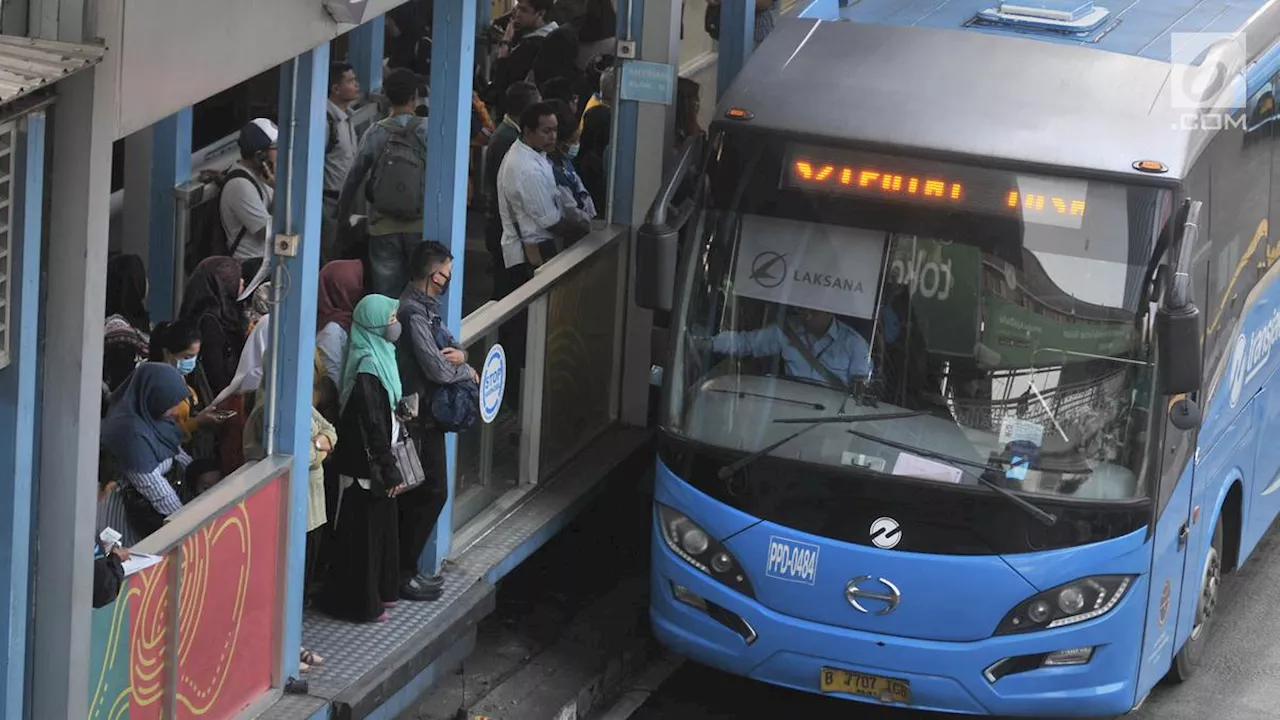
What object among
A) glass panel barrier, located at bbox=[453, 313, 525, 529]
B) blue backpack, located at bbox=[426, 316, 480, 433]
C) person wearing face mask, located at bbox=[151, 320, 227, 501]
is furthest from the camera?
glass panel barrier, located at bbox=[453, 313, 525, 529]

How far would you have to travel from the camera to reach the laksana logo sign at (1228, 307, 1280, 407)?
9812 millimetres

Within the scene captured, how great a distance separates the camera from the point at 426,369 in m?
8.53

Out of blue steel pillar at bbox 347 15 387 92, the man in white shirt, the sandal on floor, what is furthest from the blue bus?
blue steel pillar at bbox 347 15 387 92

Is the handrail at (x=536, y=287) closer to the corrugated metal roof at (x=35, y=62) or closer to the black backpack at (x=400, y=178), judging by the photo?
the black backpack at (x=400, y=178)

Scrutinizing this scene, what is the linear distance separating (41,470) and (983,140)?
162 inches

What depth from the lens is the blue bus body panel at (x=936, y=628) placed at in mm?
8492

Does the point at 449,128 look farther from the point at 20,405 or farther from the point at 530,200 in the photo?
the point at 20,405

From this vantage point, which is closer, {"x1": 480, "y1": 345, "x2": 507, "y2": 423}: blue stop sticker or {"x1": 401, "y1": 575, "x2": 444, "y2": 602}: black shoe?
{"x1": 401, "y1": 575, "x2": 444, "y2": 602}: black shoe

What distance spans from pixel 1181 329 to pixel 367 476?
3.14 meters

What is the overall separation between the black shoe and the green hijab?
1004 mm

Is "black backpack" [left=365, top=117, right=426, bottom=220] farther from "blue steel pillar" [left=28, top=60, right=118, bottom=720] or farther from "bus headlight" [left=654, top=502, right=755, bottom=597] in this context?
"blue steel pillar" [left=28, top=60, right=118, bottom=720]

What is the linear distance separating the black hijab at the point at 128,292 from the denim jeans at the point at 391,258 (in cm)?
121

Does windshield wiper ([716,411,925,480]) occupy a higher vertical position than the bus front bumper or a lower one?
higher

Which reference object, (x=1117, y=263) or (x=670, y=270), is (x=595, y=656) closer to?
(x=670, y=270)
